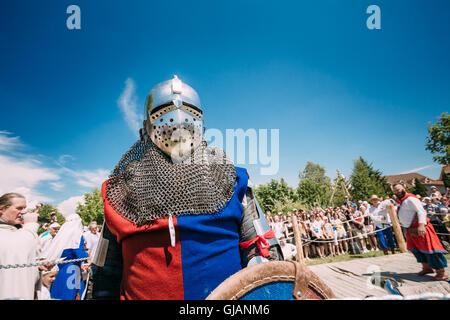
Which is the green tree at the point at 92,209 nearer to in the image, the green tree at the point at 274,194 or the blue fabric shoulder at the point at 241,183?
the green tree at the point at 274,194

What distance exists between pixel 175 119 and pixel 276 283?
1.26m

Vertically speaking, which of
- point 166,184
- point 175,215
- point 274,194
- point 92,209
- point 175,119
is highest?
point 175,119

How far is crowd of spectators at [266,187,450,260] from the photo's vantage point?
6270 mm

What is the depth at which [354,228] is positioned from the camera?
24.0 feet

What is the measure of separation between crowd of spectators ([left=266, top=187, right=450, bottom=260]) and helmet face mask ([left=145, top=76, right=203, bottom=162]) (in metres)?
5.28

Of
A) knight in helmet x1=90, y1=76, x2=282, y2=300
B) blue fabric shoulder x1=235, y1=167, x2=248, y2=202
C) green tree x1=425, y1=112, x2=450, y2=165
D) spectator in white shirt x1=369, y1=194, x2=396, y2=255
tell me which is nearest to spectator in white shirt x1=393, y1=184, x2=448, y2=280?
spectator in white shirt x1=369, y1=194, x2=396, y2=255

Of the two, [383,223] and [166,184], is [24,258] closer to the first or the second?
[166,184]

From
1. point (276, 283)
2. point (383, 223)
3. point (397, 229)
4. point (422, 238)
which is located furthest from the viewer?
point (383, 223)

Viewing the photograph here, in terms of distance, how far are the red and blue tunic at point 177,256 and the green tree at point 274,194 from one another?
29169 mm

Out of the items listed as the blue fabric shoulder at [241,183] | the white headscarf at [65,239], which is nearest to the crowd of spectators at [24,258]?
the white headscarf at [65,239]

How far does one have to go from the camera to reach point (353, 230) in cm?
733

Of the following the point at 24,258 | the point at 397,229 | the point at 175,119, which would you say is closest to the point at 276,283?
the point at 175,119

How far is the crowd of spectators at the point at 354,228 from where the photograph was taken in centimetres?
627
